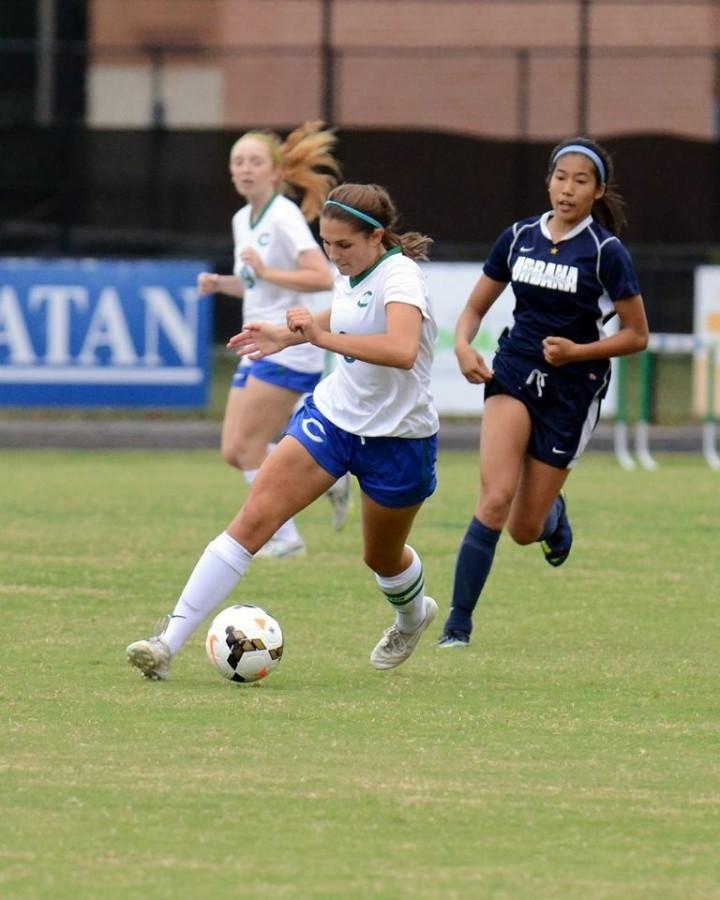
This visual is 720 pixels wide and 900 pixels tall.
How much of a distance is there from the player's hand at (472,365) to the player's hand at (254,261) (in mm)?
2844

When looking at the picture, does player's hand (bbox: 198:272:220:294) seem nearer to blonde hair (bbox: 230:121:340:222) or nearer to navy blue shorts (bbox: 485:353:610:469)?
blonde hair (bbox: 230:121:340:222)

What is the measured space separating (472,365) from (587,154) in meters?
0.94

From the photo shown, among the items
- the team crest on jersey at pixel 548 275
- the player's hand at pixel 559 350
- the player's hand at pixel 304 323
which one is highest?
the team crest on jersey at pixel 548 275

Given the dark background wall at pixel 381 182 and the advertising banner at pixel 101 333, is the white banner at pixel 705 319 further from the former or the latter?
the advertising banner at pixel 101 333

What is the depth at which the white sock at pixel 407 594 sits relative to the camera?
25.8 ft

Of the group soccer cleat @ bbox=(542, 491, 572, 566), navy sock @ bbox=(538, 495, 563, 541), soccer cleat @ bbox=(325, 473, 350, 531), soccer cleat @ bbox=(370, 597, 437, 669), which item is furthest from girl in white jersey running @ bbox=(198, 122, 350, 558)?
soccer cleat @ bbox=(370, 597, 437, 669)

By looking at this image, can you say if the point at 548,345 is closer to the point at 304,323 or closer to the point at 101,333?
the point at 304,323

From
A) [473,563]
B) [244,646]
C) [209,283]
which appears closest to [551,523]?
[473,563]

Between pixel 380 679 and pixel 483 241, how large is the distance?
699 inches

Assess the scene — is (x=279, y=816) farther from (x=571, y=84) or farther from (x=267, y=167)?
(x=571, y=84)

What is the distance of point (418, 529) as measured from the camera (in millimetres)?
12984

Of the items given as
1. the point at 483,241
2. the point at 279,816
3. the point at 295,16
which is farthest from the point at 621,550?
the point at 295,16

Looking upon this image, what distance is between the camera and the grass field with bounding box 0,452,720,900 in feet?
16.8

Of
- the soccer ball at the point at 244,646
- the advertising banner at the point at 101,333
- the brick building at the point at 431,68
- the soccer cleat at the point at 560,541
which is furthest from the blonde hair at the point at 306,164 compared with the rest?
the brick building at the point at 431,68
